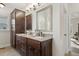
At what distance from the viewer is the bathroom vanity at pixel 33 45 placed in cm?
131

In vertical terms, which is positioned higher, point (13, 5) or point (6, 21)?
point (13, 5)

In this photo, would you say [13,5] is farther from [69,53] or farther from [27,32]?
[69,53]

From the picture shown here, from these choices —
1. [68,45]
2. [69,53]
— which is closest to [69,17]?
[68,45]

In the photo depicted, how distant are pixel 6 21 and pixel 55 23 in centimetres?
87

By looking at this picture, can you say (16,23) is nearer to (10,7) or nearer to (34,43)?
(10,7)

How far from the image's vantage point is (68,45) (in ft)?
4.44

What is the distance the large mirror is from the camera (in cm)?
141

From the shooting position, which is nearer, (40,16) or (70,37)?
(70,37)

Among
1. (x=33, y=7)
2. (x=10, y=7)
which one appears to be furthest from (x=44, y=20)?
(x=10, y=7)

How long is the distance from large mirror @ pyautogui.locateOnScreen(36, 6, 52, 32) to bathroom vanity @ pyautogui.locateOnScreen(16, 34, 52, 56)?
0.61 ft

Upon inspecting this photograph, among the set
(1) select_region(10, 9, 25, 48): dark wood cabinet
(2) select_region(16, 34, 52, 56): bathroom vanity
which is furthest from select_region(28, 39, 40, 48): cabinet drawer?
(1) select_region(10, 9, 25, 48): dark wood cabinet

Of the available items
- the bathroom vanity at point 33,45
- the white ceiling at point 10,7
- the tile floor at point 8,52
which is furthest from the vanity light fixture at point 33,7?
the tile floor at point 8,52

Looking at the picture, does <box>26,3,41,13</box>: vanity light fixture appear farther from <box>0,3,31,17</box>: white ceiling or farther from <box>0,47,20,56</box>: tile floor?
<box>0,47,20,56</box>: tile floor

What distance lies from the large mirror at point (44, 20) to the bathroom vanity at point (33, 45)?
18 cm
